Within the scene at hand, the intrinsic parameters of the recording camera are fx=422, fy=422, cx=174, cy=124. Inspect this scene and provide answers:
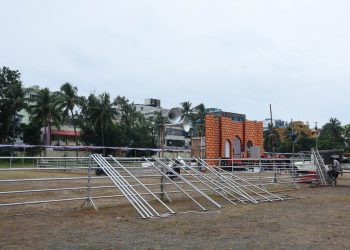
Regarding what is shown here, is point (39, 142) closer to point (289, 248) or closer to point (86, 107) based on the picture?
point (86, 107)

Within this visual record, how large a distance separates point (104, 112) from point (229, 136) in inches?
1303

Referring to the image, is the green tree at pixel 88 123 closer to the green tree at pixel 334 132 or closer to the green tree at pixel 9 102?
the green tree at pixel 9 102

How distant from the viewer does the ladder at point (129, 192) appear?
8851 mm

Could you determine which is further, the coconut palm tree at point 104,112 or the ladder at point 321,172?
the coconut palm tree at point 104,112

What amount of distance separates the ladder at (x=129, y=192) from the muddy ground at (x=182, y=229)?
0.27 m

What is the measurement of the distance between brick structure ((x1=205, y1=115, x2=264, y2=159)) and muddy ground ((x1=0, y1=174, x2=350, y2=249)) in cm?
2442

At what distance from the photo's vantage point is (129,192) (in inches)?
371

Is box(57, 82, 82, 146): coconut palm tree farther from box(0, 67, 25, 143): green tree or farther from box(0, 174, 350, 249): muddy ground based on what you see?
box(0, 174, 350, 249): muddy ground

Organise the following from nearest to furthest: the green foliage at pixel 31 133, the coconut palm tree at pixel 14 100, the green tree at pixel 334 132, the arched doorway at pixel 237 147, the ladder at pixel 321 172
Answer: the ladder at pixel 321 172, the arched doorway at pixel 237 147, the coconut palm tree at pixel 14 100, the green foliage at pixel 31 133, the green tree at pixel 334 132

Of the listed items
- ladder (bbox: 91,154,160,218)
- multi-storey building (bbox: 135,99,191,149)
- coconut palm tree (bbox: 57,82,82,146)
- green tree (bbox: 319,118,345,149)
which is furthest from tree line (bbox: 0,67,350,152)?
ladder (bbox: 91,154,160,218)

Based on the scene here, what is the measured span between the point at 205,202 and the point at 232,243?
5413 millimetres

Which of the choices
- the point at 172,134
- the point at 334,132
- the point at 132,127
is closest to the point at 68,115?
the point at 132,127

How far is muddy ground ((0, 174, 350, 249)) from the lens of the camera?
19.9 feet

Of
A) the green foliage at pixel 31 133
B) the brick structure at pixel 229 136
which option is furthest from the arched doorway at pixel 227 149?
the green foliage at pixel 31 133
